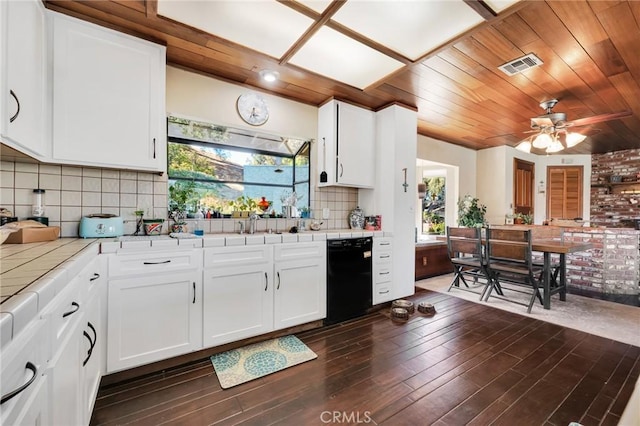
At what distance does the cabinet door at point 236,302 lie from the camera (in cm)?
209

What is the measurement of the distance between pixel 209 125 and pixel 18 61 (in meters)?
1.43

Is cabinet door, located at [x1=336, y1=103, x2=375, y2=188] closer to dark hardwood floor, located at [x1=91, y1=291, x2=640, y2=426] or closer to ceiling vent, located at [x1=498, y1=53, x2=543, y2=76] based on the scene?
ceiling vent, located at [x1=498, y1=53, x2=543, y2=76]

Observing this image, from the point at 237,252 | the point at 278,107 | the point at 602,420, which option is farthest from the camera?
the point at 278,107

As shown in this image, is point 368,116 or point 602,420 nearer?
point 602,420

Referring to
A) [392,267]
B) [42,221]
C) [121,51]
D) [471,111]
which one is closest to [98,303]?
[42,221]

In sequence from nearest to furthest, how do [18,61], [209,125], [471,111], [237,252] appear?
[18,61] → [237,252] → [209,125] → [471,111]

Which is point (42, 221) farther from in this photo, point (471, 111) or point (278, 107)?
point (471, 111)

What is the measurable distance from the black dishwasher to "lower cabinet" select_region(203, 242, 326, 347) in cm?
10

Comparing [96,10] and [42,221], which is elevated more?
[96,10]

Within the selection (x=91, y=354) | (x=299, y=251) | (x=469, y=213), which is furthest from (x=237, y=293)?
(x=469, y=213)

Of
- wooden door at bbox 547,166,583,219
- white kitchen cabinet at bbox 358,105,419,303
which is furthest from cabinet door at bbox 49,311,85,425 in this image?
wooden door at bbox 547,166,583,219

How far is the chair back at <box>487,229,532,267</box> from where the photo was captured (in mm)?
3131

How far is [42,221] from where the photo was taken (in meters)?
1.87
